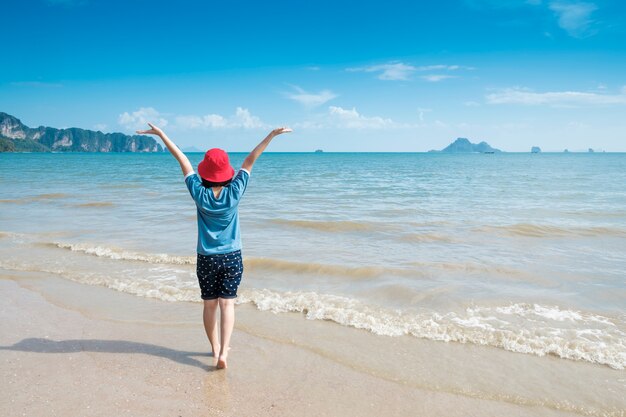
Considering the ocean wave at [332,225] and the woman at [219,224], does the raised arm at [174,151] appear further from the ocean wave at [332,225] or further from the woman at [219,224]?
the ocean wave at [332,225]

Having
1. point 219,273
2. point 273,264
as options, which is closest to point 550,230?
point 273,264

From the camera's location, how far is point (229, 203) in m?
4.02

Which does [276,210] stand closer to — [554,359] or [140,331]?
[140,331]

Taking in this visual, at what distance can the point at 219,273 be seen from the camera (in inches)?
166

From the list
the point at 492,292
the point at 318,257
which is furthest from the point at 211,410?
the point at 318,257

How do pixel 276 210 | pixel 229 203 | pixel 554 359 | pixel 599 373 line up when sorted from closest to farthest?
1. pixel 229 203
2. pixel 599 373
3. pixel 554 359
4. pixel 276 210

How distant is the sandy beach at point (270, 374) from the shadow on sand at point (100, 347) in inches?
0.8

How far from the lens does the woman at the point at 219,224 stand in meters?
4.02

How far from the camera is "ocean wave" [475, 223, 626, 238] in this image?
1252 cm

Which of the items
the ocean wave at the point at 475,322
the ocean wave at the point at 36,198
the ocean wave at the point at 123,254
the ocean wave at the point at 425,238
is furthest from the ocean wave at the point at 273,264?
the ocean wave at the point at 36,198

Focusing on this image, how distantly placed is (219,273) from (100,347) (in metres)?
1.96

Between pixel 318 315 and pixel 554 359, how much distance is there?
3007 mm

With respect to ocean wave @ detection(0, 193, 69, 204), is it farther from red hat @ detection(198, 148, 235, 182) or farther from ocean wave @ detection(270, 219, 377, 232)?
red hat @ detection(198, 148, 235, 182)

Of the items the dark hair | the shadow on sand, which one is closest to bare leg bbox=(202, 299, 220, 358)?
the shadow on sand
